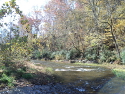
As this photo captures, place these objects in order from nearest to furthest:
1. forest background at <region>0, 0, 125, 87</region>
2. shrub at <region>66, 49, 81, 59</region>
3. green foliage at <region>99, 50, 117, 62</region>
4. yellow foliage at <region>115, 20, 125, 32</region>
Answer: forest background at <region>0, 0, 125, 87</region>, yellow foliage at <region>115, 20, 125, 32</region>, green foliage at <region>99, 50, 117, 62</region>, shrub at <region>66, 49, 81, 59</region>

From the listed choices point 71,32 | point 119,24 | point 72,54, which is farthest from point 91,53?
point 119,24

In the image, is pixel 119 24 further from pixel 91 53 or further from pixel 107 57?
pixel 91 53

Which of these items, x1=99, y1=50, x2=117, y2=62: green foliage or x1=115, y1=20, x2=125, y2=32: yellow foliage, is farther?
x1=99, y1=50, x2=117, y2=62: green foliage

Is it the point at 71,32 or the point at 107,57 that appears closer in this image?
the point at 107,57

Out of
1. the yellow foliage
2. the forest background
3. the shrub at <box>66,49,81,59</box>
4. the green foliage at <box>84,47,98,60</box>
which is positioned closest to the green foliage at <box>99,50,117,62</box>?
the forest background

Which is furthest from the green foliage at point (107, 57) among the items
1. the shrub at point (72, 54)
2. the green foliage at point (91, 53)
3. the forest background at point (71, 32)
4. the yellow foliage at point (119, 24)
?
the shrub at point (72, 54)

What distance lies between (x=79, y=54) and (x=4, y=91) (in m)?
17.7

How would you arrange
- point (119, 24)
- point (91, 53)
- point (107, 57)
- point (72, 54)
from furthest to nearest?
1. point (72, 54)
2. point (91, 53)
3. point (107, 57)
4. point (119, 24)

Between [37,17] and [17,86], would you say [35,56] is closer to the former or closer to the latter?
[37,17]

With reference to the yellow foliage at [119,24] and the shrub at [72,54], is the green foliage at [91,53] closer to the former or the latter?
the shrub at [72,54]

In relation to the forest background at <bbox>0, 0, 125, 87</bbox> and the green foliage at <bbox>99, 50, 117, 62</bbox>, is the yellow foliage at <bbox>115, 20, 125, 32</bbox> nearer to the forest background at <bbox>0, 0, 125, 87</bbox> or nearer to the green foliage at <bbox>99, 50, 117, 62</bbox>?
the forest background at <bbox>0, 0, 125, 87</bbox>

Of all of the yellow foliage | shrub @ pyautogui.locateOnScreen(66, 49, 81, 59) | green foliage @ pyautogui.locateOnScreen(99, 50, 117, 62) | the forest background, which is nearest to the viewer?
the forest background

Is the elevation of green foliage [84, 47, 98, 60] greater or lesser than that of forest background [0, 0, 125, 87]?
lesser

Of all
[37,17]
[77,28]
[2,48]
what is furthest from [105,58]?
[37,17]
